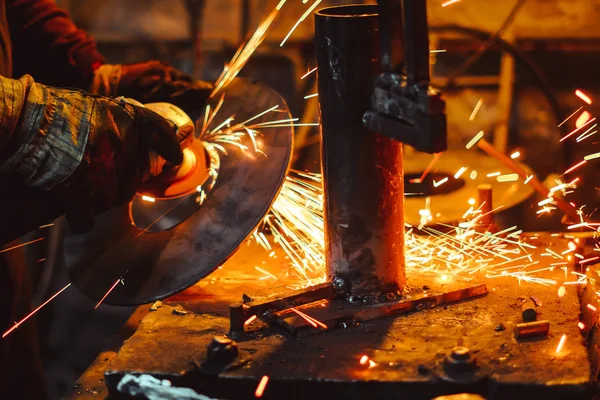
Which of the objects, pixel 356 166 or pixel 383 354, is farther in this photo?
pixel 356 166

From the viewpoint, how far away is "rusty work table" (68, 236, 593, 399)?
2.07m

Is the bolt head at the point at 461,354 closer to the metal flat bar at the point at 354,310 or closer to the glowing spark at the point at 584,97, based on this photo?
the metal flat bar at the point at 354,310

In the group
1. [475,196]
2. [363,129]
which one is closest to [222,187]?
[363,129]

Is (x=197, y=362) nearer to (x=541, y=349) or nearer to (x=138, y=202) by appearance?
(x=541, y=349)

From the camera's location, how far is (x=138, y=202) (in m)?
3.84

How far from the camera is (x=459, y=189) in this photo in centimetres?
403

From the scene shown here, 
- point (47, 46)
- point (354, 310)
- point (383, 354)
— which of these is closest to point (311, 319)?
point (354, 310)

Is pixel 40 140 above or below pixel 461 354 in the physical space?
above

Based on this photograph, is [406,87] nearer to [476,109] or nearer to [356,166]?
[356,166]

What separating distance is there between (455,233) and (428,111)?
4.17 ft

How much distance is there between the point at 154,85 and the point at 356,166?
1.21m

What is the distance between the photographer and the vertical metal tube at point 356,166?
7.70 ft

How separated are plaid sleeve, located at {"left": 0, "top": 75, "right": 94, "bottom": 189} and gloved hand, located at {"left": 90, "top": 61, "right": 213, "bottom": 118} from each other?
35.3 inches

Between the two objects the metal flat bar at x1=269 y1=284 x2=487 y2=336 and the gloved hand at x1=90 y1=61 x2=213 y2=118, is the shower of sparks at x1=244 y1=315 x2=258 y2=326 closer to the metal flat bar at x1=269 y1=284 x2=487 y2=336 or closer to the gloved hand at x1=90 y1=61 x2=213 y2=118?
the metal flat bar at x1=269 y1=284 x2=487 y2=336
